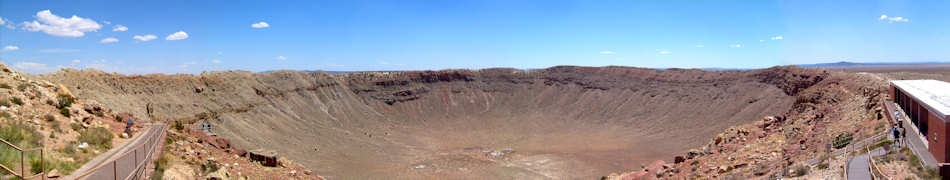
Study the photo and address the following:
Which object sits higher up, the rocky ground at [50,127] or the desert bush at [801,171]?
the rocky ground at [50,127]

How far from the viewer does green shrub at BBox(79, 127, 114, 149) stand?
12914 millimetres

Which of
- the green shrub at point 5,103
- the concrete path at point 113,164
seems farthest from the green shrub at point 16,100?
the concrete path at point 113,164

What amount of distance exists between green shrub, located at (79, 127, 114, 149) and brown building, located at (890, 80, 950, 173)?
871 inches

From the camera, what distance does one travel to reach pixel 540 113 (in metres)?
66.6

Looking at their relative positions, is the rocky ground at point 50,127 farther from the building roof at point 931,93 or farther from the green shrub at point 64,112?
the building roof at point 931,93

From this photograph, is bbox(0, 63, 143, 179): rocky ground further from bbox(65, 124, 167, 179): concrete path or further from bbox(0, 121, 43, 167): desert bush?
bbox(65, 124, 167, 179): concrete path

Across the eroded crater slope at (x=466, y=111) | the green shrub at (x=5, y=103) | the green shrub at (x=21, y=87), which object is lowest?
the eroded crater slope at (x=466, y=111)

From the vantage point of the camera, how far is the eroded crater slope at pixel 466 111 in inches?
1446

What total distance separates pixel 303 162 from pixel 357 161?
16.6 ft

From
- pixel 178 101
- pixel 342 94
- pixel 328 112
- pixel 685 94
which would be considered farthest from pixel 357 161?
pixel 685 94

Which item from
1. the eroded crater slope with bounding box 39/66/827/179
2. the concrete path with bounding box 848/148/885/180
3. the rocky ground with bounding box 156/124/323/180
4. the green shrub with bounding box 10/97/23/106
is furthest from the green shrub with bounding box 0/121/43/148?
the concrete path with bounding box 848/148/885/180

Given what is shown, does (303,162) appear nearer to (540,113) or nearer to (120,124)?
(120,124)

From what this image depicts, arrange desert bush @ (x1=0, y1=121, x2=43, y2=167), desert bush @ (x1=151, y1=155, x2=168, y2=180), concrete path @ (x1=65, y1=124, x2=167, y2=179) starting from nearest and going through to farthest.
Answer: concrete path @ (x1=65, y1=124, x2=167, y2=179), desert bush @ (x1=151, y1=155, x2=168, y2=180), desert bush @ (x1=0, y1=121, x2=43, y2=167)

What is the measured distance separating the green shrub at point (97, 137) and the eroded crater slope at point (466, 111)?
17.5 metres
